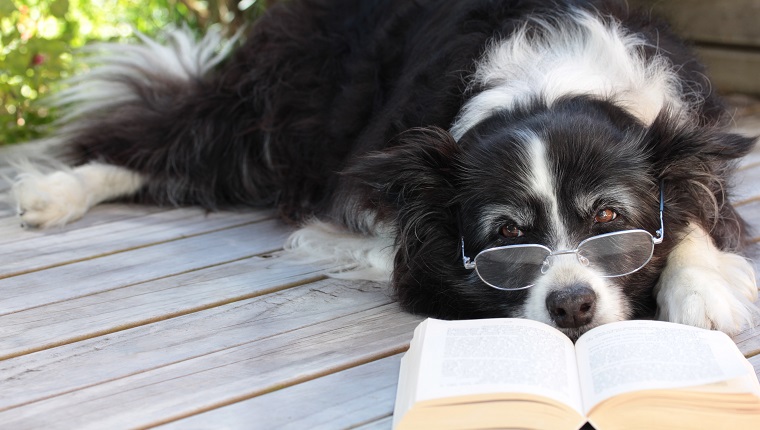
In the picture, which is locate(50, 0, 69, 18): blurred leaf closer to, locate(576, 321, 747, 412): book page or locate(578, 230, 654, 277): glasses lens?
locate(578, 230, 654, 277): glasses lens

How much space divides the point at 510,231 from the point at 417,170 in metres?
0.34

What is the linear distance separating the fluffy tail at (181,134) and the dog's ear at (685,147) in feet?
6.45

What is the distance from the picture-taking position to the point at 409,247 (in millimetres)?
2850

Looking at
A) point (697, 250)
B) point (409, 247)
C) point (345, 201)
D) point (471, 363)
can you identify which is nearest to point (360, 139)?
point (345, 201)

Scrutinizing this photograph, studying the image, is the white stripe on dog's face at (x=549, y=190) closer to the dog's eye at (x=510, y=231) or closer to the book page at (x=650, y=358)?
the dog's eye at (x=510, y=231)

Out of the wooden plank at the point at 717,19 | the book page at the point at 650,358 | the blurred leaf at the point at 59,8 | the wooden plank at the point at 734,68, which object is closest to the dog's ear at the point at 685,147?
the book page at the point at 650,358

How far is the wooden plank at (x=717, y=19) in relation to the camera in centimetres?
509

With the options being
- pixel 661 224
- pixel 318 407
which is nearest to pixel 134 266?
pixel 318 407

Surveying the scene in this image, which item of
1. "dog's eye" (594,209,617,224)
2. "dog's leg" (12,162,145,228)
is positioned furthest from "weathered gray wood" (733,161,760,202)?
"dog's leg" (12,162,145,228)

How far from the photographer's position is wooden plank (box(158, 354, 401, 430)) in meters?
2.12

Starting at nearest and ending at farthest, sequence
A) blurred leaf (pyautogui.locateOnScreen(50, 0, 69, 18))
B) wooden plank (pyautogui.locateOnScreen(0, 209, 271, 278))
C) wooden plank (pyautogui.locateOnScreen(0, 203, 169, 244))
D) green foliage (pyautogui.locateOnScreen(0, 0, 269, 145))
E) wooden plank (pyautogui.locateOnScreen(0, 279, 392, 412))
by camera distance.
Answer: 1. wooden plank (pyautogui.locateOnScreen(0, 279, 392, 412))
2. wooden plank (pyautogui.locateOnScreen(0, 209, 271, 278))
3. wooden plank (pyautogui.locateOnScreen(0, 203, 169, 244))
4. blurred leaf (pyautogui.locateOnScreen(50, 0, 69, 18))
5. green foliage (pyautogui.locateOnScreen(0, 0, 269, 145))

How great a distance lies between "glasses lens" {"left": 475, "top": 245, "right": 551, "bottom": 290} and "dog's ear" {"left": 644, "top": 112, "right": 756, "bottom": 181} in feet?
1.56

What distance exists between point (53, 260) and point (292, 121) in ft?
3.90

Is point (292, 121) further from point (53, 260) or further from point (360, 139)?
point (53, 260)
